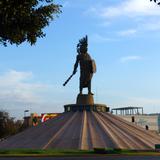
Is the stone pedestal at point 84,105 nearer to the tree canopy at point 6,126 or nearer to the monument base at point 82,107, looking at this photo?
the monument base at point 82,107

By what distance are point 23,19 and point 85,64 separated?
4042 cm

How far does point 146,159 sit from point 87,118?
23.2 meters

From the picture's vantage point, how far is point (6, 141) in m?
51.8

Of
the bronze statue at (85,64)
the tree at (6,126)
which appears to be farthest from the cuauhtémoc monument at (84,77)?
the tree at (6,126)

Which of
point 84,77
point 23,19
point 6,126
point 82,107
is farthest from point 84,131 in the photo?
point 6,126

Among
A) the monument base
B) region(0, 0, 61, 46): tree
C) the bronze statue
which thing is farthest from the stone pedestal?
region(0, 0, 61, 46): tree

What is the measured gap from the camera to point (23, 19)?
1766 cm

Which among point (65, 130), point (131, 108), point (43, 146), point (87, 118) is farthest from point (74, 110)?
point (131, 108)

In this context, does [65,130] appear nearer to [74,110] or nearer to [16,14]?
[74,110]

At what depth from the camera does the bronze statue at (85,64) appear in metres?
57.8

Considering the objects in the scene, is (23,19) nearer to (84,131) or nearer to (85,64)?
(84,131)

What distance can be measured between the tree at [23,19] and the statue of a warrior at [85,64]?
3878 centimetres

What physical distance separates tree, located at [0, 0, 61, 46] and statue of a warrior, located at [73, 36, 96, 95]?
38.8 metres

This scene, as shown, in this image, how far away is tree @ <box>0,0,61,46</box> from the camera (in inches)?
663
